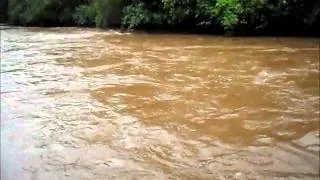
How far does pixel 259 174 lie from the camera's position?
167 inches

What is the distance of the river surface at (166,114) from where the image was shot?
15.1 feet

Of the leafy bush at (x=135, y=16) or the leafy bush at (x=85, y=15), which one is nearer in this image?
the leafy bush at (x=135, y=16)

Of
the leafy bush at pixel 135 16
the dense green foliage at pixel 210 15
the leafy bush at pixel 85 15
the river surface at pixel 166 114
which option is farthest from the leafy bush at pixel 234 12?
the leafy bush at pixel 85 15

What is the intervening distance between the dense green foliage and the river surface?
1.68 metres

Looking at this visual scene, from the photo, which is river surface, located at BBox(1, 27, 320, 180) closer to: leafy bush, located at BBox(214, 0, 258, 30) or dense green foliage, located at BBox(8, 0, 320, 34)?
dense green foliage, located at BBox(8, 0, 320, 34)

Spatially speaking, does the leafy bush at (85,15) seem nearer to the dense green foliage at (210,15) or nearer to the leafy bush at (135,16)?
the dense green foliage at (210,15)

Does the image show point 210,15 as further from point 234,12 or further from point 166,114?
point 166,114

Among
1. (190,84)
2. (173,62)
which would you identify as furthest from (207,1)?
(190,84)

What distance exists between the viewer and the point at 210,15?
13.6 metres

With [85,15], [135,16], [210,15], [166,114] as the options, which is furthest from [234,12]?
[85,15]

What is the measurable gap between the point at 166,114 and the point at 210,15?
25.6ft

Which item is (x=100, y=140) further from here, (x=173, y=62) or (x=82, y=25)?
(x=82, y=25)

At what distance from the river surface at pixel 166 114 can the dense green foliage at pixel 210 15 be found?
66.0 inches

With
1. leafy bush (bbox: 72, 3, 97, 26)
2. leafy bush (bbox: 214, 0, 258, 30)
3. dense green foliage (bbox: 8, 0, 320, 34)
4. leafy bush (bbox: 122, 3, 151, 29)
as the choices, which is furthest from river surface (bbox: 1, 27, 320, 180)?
leafy bush (bbox: 72, 3, 97, 26)
